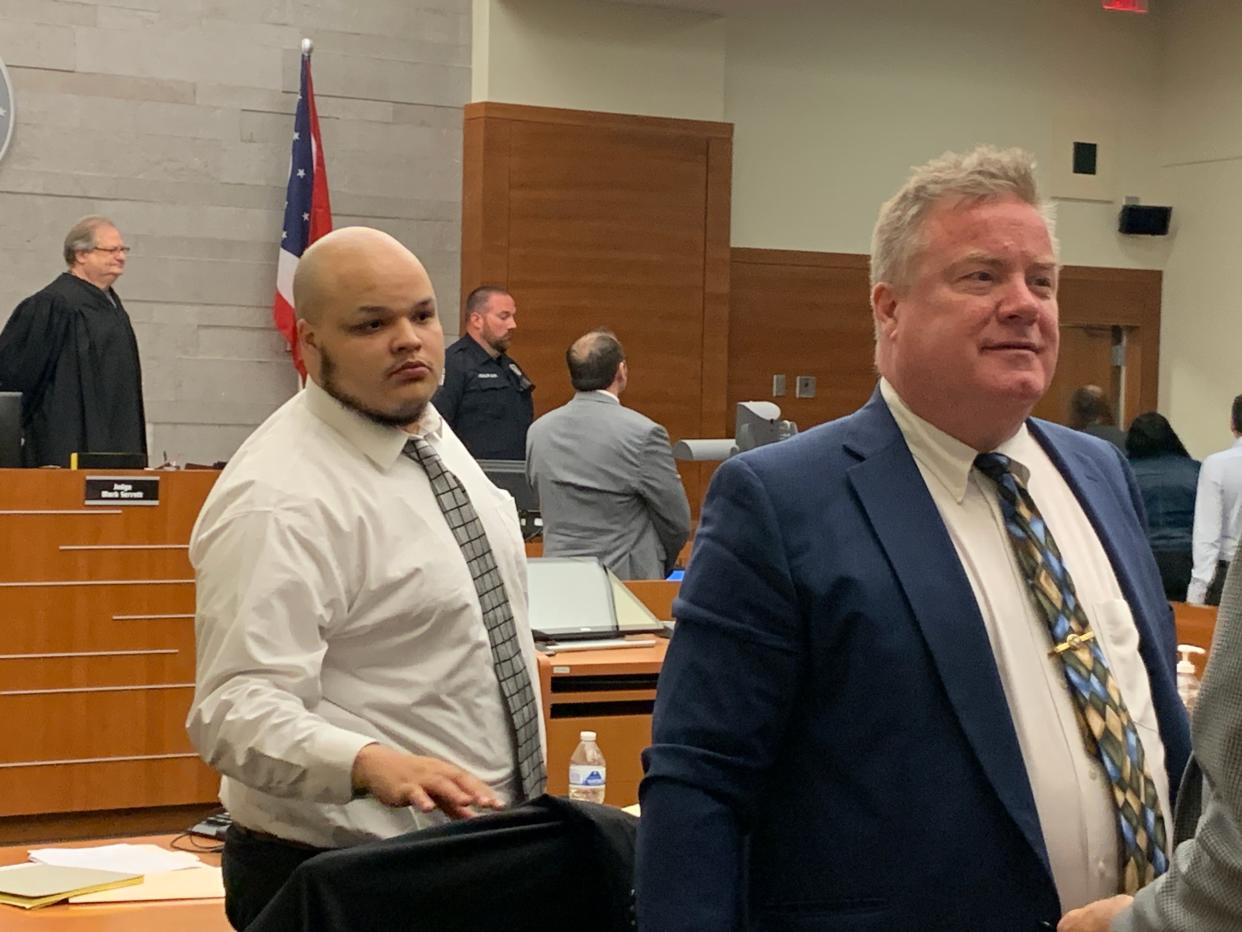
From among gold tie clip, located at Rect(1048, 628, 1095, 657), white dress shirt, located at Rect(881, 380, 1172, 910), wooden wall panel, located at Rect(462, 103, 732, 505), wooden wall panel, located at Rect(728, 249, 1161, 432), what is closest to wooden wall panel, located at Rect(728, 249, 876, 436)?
wooden wall panel, located at Rect(728, 249, 1161, 432)

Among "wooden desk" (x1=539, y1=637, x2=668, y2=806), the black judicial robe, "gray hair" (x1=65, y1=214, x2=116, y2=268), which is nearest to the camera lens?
"wooden desk" (x1=539, y1=637, x2=668, y2=806)

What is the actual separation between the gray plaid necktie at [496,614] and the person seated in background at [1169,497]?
6203 millimetres

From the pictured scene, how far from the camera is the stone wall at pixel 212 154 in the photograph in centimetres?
836

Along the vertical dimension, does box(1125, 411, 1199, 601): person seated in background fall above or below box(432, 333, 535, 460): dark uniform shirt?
below

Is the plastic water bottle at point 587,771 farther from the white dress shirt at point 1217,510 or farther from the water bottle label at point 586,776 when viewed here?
the white dress shirt at point 1217,510

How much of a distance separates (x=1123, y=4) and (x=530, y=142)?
11.8 feet

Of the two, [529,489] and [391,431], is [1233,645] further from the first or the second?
[529,489]

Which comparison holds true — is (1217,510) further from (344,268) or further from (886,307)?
(886,307)

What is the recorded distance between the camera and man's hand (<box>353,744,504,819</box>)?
7.06 feet

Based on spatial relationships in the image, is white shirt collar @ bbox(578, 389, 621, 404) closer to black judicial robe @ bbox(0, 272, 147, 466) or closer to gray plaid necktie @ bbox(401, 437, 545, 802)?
black judicial robe @ bbox(0, 272, 147, 466)

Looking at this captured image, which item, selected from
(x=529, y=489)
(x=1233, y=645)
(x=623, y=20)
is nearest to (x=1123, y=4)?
(x=623, y=20)

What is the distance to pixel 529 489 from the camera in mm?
6793

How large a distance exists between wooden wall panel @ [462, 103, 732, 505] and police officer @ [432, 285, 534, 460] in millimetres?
1325

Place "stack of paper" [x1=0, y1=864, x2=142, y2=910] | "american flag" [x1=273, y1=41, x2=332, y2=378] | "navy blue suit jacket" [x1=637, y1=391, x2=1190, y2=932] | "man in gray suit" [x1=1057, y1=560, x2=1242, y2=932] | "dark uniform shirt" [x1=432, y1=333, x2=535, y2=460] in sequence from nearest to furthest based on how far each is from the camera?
"man in gray suit" [x1=1057, y1=560, x2=1242, y2=932] → "navy blue suit jacket" [x1=637, y1=391, x2=1190, y2=932] → "stack of paper" [x1=0, y1=864, x2=142, y2=910] → "dark uniform shirt" [x1=432, y1=333, x2=535, y2=460] → "american flag" [x1=273, y1=41, x2=332, y2=378]
